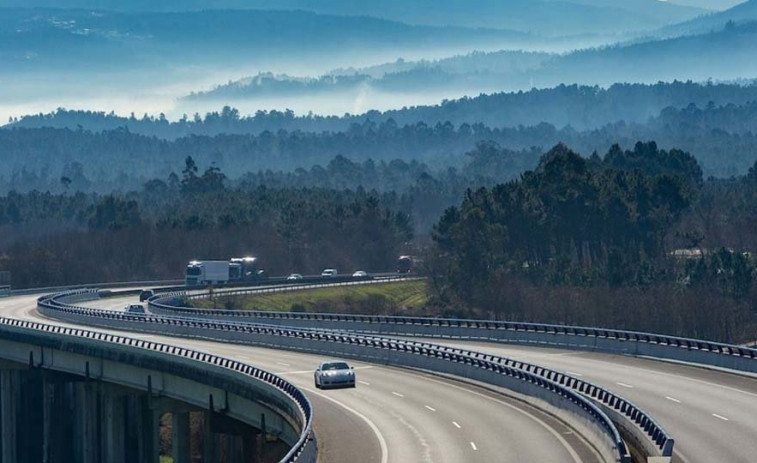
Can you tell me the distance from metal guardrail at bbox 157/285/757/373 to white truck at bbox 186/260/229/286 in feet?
140

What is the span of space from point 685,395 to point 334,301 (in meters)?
99.5

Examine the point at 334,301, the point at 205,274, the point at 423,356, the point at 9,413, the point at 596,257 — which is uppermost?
the point at 596,257

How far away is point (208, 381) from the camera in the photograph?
3059 inches

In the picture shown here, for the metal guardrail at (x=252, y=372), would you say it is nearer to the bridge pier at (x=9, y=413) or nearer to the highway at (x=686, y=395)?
the bridge pier at (x=9, y=413)

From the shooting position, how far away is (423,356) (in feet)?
264

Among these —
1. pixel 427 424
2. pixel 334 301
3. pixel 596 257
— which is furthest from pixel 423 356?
pixel 596 257

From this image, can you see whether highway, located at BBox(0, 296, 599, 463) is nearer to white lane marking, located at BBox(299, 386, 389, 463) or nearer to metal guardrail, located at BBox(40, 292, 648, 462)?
white lane marking, located at BBox(299, 386, 389, 463)

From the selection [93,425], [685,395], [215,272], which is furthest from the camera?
[215,272]

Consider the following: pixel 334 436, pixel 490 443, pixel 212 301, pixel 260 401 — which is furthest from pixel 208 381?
pixel 212 301

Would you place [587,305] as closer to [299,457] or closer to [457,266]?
[457,266]

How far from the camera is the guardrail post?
80938 mm

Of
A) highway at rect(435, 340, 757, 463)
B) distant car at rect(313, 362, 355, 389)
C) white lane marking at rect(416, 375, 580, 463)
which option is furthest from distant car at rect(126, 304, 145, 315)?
distant car at rect(313, 362, 355, 389)

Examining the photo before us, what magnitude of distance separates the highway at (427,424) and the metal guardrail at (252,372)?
3.24ft

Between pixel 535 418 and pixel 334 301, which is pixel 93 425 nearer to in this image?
pixel 535 418
